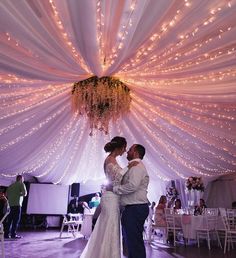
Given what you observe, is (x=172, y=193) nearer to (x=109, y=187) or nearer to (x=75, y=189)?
(x=75, y=189)

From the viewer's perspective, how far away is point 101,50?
296 cm

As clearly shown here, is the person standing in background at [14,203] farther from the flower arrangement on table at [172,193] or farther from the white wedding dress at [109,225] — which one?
the flower arrangement on table at [172,193]

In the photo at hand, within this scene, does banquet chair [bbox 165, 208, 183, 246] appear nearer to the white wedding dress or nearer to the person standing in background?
the person standing in background

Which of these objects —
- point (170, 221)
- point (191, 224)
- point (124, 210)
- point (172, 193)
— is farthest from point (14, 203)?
point (172, 193)

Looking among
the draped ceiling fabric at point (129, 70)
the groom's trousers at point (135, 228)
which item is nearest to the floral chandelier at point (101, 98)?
the draped ceiling fabric at point (129, 70)

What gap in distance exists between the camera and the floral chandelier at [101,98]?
390 cm

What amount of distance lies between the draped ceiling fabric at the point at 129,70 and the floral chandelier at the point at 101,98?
18 cm

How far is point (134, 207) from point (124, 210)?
0.46ft

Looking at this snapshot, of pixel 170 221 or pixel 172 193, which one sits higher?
pixel 172 193

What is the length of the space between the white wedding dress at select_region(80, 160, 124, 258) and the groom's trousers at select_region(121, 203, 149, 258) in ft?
0.63

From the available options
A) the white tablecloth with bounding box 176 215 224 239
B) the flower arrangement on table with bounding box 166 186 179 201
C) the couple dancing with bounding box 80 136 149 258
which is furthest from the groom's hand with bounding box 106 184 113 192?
the flower arrangement on table with bounding box 166 186 179 201

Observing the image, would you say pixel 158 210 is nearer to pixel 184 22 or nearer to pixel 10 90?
pixel 10 90

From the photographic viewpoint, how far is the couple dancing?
272 cm

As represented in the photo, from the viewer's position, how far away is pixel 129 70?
3457 mm
